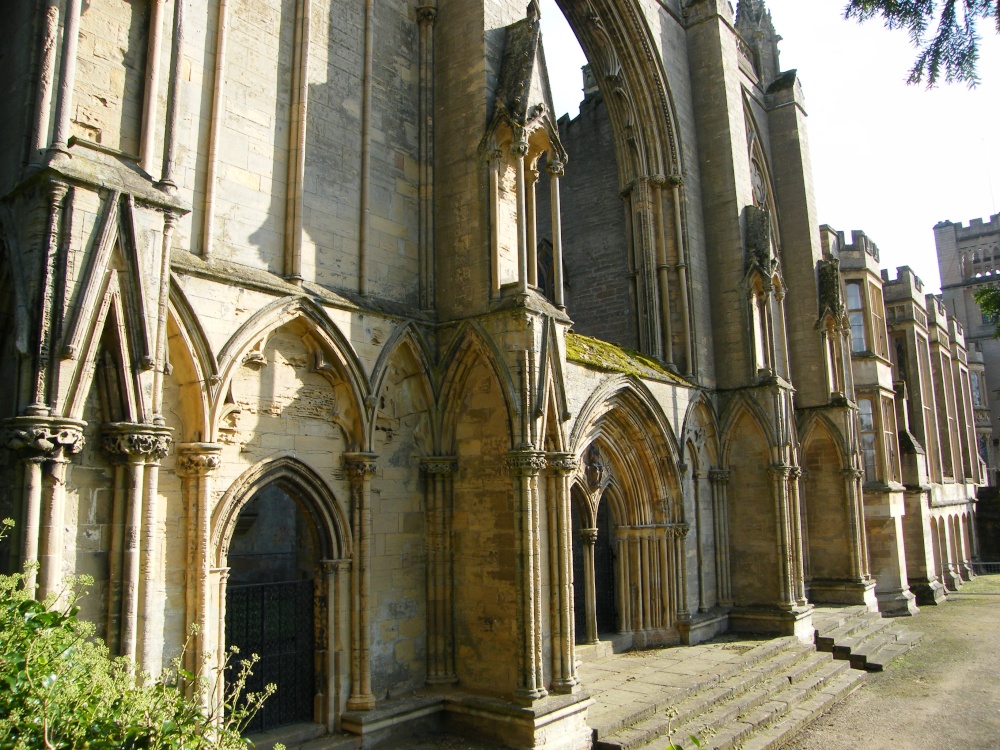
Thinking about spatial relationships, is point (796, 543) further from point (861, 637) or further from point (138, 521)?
point (138, 521)

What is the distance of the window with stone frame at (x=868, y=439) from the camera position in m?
19.9

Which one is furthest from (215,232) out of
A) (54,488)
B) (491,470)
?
(491,470)

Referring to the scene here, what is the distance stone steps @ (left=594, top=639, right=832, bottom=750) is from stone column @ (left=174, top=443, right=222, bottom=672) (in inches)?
164

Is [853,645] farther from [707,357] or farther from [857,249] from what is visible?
[857,249]

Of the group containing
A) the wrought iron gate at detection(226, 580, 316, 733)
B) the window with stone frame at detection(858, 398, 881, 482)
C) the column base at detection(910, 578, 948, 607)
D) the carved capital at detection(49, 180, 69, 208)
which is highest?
the carved capital at detection(49, 180, 69, 208)

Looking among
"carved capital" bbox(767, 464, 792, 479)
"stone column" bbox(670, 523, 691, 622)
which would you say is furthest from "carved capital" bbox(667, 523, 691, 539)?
"carved capital" bbox(767, 464, 792, 479)

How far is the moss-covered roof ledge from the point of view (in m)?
11.0

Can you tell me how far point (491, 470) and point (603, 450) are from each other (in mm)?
3818

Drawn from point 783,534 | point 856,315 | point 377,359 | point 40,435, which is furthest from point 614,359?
point 856,315

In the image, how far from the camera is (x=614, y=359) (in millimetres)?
12023

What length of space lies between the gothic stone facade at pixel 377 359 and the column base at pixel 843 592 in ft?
12.1

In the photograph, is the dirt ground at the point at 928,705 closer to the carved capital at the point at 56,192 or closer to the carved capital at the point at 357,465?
the carved capital at the point at 357,465

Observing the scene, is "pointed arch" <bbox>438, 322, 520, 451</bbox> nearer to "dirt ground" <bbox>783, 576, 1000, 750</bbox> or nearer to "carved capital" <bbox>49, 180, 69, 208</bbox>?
"carved capital" <bbox>49, 180, 69, 208</bbox>

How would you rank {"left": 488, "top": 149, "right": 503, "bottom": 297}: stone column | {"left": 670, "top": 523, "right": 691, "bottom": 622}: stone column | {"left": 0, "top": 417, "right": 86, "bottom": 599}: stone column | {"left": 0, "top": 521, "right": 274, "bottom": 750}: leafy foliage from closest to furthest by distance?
1. {"left": 0, "top": 521, "right": 274, "bottom": 750}: leafy foliage
2. {"left": 0, "top": 417, "right": 86, "bottom": 599}: stone column
3. {"left": 488, "top": 149, "right": 503, "bottom": 297}: stone column
4. {"left": 670, "top": 523, "right": 691, "bottom": 622}: stone column
